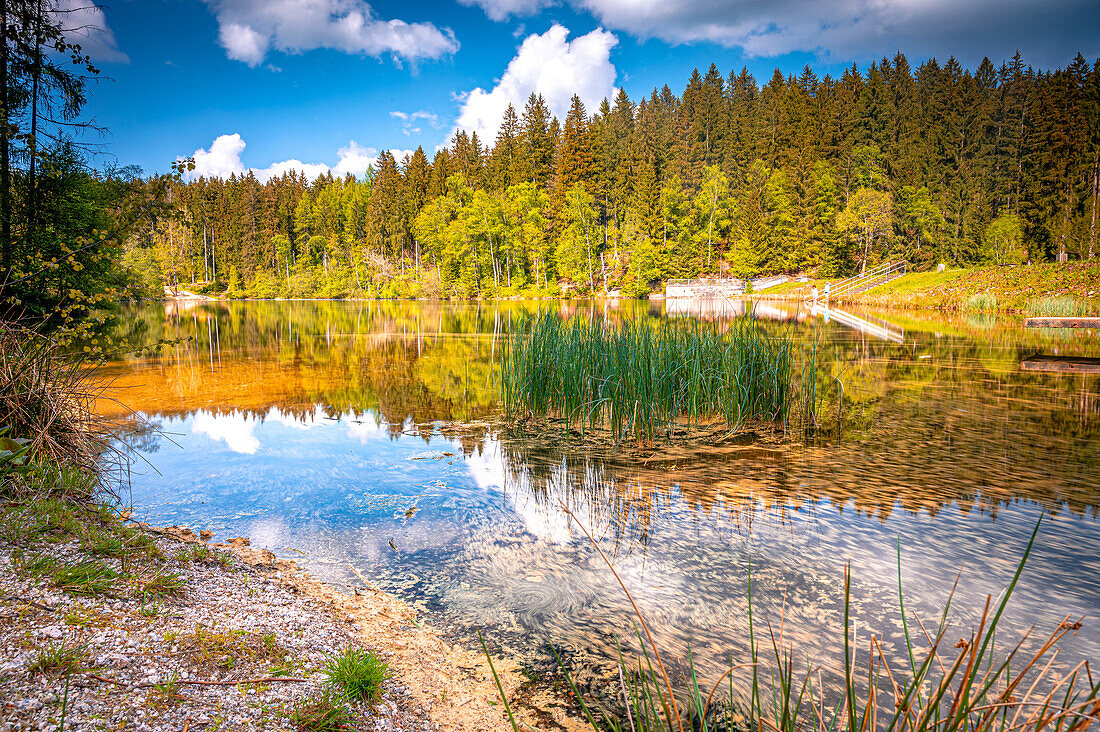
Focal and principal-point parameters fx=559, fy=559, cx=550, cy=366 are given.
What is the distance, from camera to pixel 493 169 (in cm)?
6750

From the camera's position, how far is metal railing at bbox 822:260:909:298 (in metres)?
45.7

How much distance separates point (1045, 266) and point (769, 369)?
31841 mm

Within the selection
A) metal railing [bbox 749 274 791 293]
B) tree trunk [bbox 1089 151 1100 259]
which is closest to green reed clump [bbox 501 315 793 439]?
tree trunk [bbox 1089 151 1100 259]

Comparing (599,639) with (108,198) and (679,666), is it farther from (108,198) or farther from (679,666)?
(108,198)

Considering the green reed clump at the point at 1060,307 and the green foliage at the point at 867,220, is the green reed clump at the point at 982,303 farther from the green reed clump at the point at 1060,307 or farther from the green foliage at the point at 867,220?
the green foliage at the point at 867,220

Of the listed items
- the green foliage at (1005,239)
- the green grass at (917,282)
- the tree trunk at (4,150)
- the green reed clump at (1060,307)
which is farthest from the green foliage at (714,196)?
the tree trunk at (4,150)

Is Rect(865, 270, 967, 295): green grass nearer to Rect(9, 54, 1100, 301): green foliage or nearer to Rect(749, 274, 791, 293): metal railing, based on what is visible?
Rect(9, 54, 1100, 301): green foliage

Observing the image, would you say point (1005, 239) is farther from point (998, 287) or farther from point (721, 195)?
point (721, 195)

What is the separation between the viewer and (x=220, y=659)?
8.60 feet

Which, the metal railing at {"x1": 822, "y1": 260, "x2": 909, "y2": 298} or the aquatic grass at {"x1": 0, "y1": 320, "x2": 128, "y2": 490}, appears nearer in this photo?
the aquatic grass at {"x1": 0, "y1": 320, "x2": 128, "y2": 490}

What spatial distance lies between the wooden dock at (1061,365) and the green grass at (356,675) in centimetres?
1530

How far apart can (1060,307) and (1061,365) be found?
15477mm

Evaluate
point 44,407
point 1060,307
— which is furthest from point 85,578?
point 1060,307

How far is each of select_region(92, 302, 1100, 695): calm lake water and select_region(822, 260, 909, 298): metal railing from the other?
38.0 meters
